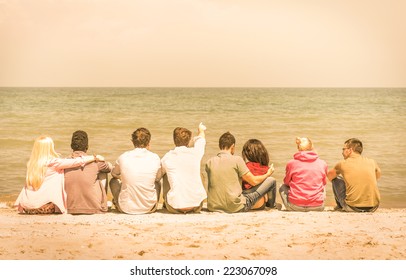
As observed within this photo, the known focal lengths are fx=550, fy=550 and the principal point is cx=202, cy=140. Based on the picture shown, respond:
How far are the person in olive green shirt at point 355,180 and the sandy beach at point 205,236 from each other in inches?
6.5

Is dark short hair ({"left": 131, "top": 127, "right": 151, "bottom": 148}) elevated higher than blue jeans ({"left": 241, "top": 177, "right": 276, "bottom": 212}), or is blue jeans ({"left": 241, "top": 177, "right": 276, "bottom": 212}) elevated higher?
dark short hair ({"left": 131, "top": 127, "right": 151, "bottom": 148})

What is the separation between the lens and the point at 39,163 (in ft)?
18.4

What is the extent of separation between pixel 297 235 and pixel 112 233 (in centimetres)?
170

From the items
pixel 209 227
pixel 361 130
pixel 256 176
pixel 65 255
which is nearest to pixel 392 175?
pixel 256 176

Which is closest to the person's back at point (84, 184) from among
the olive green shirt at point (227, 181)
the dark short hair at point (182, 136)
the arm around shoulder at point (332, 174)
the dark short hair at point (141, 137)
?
the dark short hair at point (141, 137)

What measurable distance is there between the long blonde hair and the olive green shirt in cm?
167

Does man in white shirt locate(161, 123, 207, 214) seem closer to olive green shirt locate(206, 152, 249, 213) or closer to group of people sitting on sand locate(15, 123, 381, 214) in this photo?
group of people sitting on sand locate(15, 123, 381, 214)

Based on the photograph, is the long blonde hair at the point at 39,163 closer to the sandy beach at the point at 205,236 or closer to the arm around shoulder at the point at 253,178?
the sandy beach at the point at 205,236

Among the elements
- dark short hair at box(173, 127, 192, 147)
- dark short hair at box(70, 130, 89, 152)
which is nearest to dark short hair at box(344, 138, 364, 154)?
dark short hair at box(173, 127, 192, 147)

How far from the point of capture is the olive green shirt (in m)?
5.76

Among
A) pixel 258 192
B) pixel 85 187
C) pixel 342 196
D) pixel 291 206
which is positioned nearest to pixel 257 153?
pixel 258 192

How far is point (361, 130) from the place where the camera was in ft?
63.0

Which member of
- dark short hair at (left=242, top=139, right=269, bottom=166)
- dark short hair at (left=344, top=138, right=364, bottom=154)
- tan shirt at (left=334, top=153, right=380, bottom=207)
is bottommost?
tan shirt at (left=334, top=153, right=380, bottom=207)
